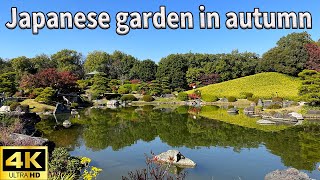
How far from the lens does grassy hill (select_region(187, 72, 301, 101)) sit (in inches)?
1971

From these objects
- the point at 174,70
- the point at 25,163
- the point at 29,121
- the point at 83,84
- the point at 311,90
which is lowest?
the point at 29,121

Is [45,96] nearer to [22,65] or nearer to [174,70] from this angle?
[22,65]

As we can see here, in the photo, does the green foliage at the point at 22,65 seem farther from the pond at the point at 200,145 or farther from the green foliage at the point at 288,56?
the green foliage at the point at 288,56

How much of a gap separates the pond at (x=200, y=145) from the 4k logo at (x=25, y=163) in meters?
7.91

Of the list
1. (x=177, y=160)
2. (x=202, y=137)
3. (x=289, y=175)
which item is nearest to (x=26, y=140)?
(x=177, y=160)

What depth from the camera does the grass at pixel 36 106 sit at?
104 ft

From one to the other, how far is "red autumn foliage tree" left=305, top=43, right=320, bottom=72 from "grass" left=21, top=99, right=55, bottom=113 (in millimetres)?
41907

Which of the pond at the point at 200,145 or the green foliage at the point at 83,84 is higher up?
the green foliage at the point at 83,84

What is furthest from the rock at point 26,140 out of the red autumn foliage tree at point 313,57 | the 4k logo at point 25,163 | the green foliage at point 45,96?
the red autumn foliage tree at point 313,57

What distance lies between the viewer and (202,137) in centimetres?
1986

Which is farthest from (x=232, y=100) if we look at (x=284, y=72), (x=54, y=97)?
(x=54, y=97)

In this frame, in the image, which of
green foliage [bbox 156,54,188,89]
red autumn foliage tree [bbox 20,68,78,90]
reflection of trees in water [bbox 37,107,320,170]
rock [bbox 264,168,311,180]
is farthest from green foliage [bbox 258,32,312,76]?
rock [bbox 264,168,311,180]

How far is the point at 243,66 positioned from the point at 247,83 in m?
9.11

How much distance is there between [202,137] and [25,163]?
17081 mm
